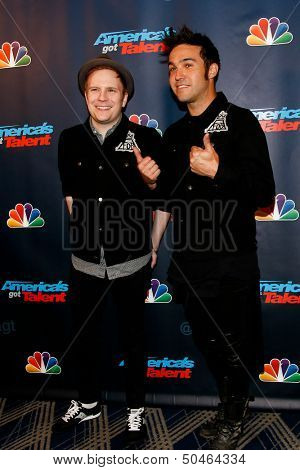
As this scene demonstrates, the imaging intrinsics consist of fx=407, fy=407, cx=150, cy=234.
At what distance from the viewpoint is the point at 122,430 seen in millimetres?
2602

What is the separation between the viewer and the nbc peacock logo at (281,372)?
9.25 feet

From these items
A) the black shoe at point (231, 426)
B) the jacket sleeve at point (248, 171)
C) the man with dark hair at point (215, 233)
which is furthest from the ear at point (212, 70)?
the black shoe at point (231, 426)

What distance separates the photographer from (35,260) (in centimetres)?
301

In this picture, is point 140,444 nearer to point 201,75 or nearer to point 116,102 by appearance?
point 116,102

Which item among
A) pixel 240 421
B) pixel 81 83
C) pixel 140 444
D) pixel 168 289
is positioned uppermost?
pixel 81 83

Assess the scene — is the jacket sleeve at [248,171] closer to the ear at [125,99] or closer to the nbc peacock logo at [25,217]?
the ear at [125,99]

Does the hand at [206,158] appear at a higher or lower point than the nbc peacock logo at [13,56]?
lower

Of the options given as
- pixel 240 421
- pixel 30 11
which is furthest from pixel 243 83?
pixel 240 421

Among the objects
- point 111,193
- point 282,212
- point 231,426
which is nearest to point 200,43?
point 111,193

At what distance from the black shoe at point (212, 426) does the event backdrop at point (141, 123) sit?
13.9 inches

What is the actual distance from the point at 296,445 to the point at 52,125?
8.49 ft

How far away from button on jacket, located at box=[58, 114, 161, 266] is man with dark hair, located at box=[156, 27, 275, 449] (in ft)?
0.64

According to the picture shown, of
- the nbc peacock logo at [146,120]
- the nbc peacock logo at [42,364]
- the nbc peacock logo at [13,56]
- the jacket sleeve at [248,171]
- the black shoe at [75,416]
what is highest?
the nbc peacock logo at [13,56]

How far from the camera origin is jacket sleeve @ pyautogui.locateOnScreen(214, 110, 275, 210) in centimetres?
200
